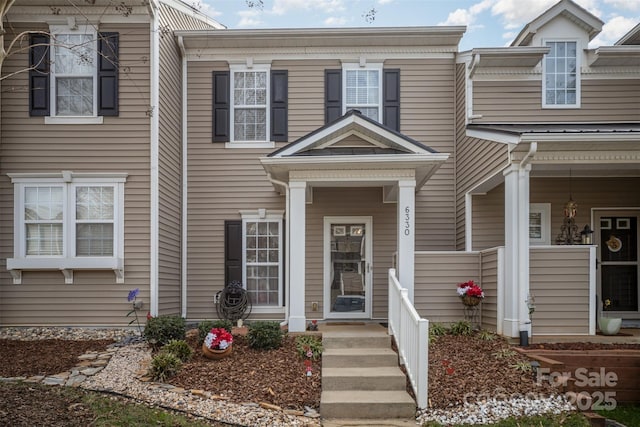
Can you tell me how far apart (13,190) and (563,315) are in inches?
346

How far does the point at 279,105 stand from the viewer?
1059 cm

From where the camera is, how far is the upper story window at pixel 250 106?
1057 cm

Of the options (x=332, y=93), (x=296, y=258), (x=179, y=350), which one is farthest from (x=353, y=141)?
(x=179, y=350)

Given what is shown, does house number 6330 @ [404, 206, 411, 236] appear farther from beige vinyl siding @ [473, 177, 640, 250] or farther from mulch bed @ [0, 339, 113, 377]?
mulch bed @ [0, 339, 113, 377]

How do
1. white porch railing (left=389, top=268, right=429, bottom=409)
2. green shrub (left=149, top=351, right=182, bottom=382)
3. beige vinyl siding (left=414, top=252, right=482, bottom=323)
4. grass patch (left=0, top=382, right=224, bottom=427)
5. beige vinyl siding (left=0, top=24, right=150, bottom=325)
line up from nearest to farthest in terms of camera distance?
grass patch (left=0, top=382, right=224, bottom=427), white porch railing (left=389, top=268, right=429, bottom=409), green shrub (left=149, top=351, right=182, bottom=382), beige vinyl siding (left=414, top=252, right=482, bottom=323), beige vinyl siding (left=0, top=24, right=150, bottom=325)

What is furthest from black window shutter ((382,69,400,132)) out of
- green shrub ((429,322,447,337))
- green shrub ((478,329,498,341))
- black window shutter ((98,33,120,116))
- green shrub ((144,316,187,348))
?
green shrub ((144,316,187,348))

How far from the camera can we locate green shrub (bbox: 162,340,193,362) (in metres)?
7.01

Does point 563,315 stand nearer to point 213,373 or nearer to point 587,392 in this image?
point 587,392

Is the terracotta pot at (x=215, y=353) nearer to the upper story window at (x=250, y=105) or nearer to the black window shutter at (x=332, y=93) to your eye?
the upper story window at (x=250, y=105)

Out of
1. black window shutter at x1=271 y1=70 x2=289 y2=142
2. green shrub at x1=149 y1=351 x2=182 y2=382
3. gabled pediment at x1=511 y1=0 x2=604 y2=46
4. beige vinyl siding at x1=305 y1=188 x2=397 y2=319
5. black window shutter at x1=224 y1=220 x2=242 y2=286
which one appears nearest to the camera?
green shrub at x1=149 y1=351 x2=182 y2=382

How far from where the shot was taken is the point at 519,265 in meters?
7.69

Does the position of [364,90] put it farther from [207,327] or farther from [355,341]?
[207,327]

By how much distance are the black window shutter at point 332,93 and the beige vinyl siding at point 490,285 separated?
397 cm

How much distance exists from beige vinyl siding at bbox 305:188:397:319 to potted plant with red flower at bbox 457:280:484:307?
2.14m
